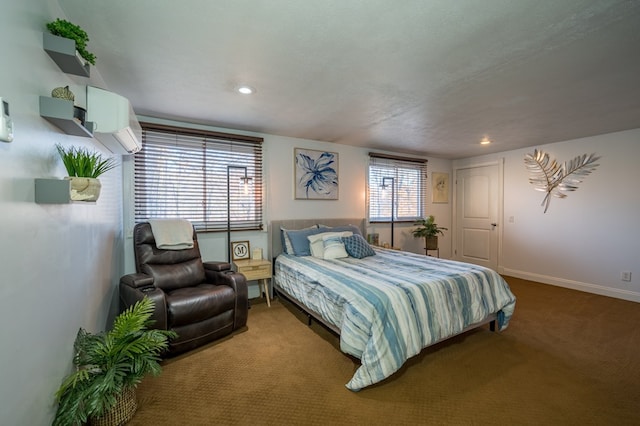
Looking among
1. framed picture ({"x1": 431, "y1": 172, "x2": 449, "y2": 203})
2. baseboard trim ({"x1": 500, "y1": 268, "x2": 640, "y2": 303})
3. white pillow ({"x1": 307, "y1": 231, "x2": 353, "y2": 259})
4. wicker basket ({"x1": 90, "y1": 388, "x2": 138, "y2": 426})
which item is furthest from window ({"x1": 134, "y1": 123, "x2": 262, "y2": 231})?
baseboard trim ({"x1": 500, "y1": 268, "x2": 640, "y2": 303})

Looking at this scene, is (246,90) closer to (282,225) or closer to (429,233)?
(282,225)

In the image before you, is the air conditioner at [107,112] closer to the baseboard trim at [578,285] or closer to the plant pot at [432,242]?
the plant pot at [432,242]

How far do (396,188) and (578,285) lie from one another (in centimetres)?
322

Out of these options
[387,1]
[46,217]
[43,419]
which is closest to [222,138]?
[46,217]

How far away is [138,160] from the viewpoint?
318 cm

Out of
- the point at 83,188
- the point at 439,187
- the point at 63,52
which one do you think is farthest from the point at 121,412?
the point at 439,187

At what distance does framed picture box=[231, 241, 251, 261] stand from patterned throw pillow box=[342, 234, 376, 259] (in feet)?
4.44

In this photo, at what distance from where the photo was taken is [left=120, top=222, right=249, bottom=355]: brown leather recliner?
233cm

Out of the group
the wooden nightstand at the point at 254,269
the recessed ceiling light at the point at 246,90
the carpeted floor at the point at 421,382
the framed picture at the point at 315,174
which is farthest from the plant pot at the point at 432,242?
the recessed ceiling light at the point at 246,90

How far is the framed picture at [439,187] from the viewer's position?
584 centimetres

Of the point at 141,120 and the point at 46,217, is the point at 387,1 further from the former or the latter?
the point at 141,120

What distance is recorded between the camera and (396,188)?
5355mm

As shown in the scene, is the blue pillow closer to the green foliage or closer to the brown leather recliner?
the brown leather recliner

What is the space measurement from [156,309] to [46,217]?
1147 mm
